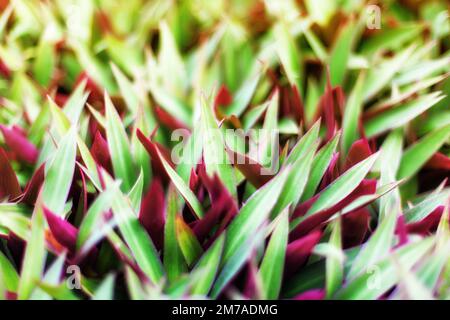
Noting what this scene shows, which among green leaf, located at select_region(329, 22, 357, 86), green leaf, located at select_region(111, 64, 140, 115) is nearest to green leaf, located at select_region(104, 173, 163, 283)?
green leaf, located at select_region(111, 64, 140, 115)

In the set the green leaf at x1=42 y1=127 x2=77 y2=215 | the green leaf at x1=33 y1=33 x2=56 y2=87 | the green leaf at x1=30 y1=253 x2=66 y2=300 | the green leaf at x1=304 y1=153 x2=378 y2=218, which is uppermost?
the green leaf at x1=33 y1=33 x2=56 y2=87

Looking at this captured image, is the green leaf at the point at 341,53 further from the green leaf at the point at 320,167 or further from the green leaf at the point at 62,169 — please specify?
the green leaf at the point at 62,169

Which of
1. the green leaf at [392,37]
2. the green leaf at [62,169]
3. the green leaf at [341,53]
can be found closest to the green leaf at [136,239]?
the green leaf at [62,169]

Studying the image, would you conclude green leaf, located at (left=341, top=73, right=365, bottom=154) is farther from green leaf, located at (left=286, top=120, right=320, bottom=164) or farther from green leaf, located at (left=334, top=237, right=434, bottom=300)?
green leaf, located at (left=334, top=237, right=434, bottom=300)

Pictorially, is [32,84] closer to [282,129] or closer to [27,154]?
[27,154]

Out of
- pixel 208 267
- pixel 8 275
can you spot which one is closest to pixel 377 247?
pixel 208 267

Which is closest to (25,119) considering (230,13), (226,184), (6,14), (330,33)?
(6,14)
